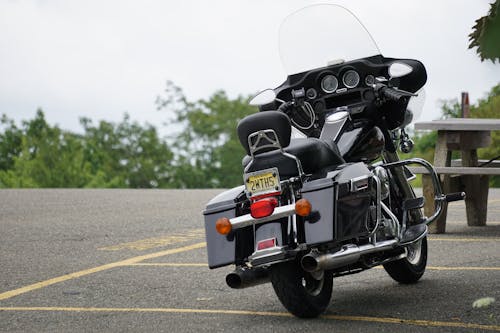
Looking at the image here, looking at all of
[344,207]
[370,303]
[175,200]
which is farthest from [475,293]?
[175,200]

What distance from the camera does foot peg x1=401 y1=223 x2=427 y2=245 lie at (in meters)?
6.44

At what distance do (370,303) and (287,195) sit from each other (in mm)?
1227

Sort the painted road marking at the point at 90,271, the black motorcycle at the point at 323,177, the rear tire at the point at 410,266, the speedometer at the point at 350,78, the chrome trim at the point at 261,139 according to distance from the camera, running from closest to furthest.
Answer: the black motorcycle at the point at 323,177 → the chrome trim at the point at 261,139 → the speedometer at the point at 350,78 → the rear tire at the point at 410,266 → the painted road marking at the point at 90,271

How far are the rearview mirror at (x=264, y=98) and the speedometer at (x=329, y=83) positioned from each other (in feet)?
1.11

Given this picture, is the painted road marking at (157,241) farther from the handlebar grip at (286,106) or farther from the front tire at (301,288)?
the front tire at (301,288)

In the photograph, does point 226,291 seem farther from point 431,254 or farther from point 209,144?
point 209,144

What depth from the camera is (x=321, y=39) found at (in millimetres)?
6855

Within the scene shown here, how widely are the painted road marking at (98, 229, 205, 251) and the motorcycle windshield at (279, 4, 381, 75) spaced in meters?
3.81

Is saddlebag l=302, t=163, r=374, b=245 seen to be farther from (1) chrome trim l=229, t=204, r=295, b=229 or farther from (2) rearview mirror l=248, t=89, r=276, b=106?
(2) rearview mirror l=248, t=89, r=276, b=106

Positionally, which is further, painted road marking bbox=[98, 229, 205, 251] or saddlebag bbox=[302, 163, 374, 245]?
painted road marking bbox=[98, 229, 205, 251]

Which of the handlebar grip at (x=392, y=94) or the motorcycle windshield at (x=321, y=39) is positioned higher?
the motorcycle windshield at (x=321, y=39)

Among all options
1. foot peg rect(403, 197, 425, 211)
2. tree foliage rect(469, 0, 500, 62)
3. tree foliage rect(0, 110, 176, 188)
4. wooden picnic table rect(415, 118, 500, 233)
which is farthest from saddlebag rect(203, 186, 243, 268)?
tree foliage rect(0, 110, 176, 188)

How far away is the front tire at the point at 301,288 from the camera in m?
5.55

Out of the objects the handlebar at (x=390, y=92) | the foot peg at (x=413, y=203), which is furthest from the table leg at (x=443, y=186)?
the handlebar at (x=390, y=92)
